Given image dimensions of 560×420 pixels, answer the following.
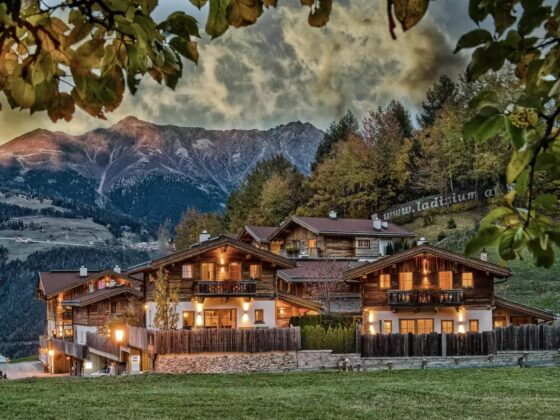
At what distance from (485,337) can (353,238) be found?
22504 mm

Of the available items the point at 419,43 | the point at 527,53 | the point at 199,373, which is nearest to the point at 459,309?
the point at 199,373

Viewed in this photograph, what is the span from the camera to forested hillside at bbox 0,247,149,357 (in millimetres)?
92250

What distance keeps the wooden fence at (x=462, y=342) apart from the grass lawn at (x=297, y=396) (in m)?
2.81

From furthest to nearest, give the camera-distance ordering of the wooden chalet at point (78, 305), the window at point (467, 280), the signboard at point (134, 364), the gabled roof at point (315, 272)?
the wooden chalet at point (78, 305)
the gabled roof at point (315, 272)
the window at point (467, 280)
the signboard at point (134, 364)

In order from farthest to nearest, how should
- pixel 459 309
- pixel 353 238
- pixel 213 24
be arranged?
pixel 353 238 → pixel 459 309 → pixel 213 24

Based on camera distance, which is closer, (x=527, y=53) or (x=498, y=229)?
(x=498, y=229)

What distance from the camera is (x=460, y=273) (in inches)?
1517

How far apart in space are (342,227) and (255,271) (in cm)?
1754

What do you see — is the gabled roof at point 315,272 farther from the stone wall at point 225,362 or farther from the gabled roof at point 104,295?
the gabled roof at point 104,295

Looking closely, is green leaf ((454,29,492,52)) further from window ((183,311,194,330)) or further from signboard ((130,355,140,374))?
window ((183,311,194,330))

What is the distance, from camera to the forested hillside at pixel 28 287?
9225cm

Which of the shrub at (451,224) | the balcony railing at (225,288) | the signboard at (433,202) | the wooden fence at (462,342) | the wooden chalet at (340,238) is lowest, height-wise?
the wooden fence at (462,342)

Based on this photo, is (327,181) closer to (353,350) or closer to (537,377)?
(353,350)

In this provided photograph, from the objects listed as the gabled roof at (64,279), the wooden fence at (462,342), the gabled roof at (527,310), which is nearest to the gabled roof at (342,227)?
the gabled roof at (64,279)
